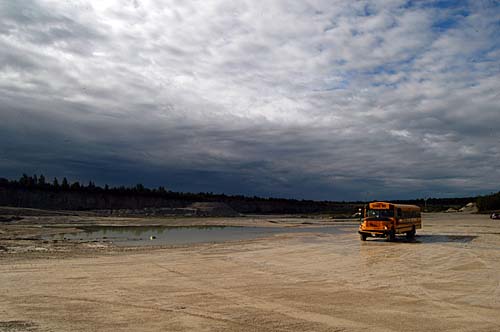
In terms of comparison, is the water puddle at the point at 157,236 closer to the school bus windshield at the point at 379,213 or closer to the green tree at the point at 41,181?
the school bus windshield at the point at 379,213

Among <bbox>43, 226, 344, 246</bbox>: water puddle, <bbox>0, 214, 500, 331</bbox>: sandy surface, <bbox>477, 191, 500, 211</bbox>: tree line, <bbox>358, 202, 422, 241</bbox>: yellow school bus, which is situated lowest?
<bbox>43, 226, 344, 246</bbox>: water puddle

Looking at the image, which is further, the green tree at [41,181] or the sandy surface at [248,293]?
the green tree at [41,181]

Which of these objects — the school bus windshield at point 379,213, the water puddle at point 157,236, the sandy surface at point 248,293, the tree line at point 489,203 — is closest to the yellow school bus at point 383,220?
the school bus windshield at point 379,213

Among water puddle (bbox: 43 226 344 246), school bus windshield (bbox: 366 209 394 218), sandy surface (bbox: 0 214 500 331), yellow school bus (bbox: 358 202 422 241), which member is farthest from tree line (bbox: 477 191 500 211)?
sandy surface (bbox: 0 214 500 331)

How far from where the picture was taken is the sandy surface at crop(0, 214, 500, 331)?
28.0 ft

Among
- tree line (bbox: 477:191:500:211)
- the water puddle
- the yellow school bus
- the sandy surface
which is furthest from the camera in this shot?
tree line (bbox: 477:191:500:211)

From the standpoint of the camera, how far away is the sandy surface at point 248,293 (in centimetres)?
853

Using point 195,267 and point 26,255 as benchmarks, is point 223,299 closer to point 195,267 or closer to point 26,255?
point 195,267

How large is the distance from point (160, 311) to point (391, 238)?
2254 cm

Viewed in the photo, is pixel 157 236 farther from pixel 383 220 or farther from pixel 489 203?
pixel 489 203

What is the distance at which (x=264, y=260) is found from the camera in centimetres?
1919

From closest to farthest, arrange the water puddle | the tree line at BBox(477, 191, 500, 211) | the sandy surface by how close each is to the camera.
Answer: the sandy surface
the water puddle
the tree line at BBox(477, 191, 500, 211)

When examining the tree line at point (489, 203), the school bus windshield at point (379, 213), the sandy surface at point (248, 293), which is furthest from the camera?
the tree line at point (489, 203)

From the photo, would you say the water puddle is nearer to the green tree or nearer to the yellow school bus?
the yellow school bus
